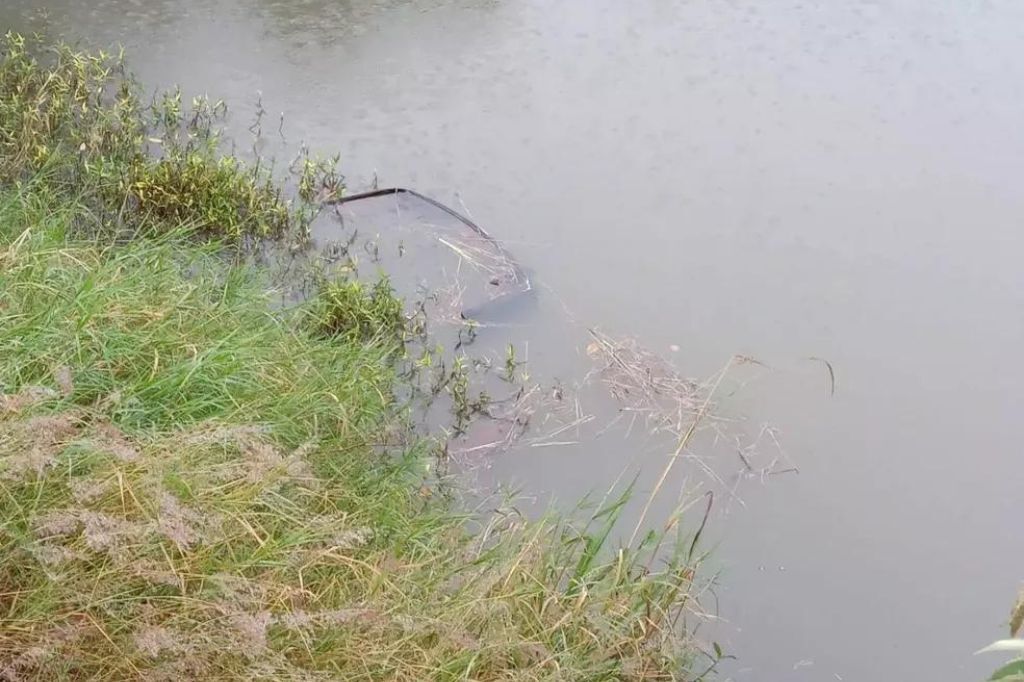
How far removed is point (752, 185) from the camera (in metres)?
2.81

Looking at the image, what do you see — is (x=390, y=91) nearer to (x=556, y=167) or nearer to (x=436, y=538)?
(x=556, y=167)

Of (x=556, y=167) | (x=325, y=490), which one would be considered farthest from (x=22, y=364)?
(x=556, y=167)

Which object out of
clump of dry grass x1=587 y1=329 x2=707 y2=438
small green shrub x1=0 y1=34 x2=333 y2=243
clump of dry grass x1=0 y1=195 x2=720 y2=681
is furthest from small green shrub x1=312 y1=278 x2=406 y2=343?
clump of dry grass x1=587 y1=329 x2=707 y2=438

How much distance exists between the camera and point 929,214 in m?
2.73

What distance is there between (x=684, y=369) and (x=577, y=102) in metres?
1.27

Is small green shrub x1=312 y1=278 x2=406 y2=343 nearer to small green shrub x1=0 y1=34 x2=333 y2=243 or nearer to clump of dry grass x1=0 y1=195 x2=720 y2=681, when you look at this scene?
clump of dry grass x1=0 y1=195 x2=720 y2=681

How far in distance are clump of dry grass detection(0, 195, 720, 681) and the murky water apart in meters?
0.32

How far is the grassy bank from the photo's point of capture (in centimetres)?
115

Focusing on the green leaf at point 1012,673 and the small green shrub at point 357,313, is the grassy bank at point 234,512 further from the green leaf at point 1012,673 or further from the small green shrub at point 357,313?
the green leaf at point 1012,673

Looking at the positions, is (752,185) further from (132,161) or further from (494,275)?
(132,161)

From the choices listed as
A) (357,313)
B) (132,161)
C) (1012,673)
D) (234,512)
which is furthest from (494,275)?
(1012,673)

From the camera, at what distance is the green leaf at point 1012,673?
32.3 inches

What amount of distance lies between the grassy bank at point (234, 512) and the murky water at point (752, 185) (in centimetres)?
32

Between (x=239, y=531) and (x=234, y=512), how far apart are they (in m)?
0.03
